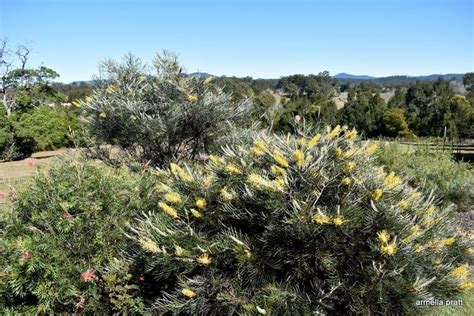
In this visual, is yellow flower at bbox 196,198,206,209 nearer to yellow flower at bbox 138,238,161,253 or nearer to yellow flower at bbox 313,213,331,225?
yellow flower at bbox 138,238,161,253

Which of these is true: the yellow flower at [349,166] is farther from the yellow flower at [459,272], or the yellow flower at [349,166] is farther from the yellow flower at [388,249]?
the yellow flower at [459,272]

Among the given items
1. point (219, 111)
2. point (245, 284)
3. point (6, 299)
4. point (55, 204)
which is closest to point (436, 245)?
point (245, 284)

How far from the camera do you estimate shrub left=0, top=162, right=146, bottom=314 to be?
3221mm

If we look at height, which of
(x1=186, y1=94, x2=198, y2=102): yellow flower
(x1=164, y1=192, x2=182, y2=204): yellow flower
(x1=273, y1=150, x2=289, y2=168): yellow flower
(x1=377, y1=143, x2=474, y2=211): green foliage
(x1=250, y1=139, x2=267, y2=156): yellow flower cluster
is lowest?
(x1=377, y1=143, x2=474, y2=211): green foliage

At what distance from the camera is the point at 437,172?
26.5 feet

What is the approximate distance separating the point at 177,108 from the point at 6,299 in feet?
11.9

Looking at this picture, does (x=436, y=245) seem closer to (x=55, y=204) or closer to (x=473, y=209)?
(x=55, y=204)

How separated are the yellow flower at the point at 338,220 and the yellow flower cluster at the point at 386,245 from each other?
0.24m

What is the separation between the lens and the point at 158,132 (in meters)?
6.44

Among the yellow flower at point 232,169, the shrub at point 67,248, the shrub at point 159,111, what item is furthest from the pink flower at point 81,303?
the shrub at point 159,111

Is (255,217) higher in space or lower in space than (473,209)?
higher

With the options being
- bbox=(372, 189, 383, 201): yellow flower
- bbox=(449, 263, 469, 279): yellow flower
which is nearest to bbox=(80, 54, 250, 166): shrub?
bbox=(372, 189, 383, 201): yellow flower

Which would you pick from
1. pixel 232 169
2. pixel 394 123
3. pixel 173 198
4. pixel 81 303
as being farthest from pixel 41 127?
pixel 232 169

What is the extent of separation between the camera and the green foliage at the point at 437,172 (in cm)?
753
